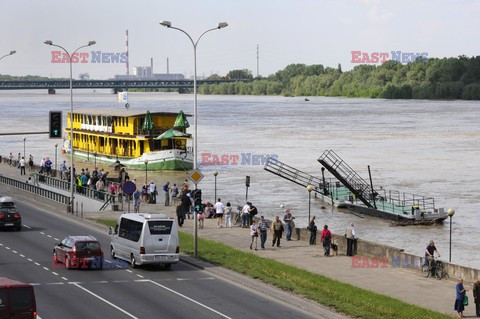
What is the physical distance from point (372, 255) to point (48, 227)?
17.4 metres

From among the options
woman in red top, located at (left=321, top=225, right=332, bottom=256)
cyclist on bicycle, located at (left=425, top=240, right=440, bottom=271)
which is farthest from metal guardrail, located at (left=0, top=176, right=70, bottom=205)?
cyclist on bicycle, located at (left=425, top=240, right=440, bottom=271)

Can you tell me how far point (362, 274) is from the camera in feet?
110

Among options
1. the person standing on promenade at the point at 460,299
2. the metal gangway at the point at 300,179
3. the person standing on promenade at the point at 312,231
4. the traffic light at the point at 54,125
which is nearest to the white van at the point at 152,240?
the person standing on promenade at the point at 312,231

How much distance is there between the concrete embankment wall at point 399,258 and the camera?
32625mm

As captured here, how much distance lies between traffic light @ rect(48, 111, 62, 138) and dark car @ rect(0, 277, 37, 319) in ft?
94.1

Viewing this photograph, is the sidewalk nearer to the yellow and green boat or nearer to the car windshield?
the car windshield

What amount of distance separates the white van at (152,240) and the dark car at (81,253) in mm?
1338

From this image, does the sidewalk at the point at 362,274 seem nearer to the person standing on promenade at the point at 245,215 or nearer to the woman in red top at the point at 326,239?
the woman in red top at the point at 326,239

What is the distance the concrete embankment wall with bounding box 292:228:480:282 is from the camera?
3262 cm

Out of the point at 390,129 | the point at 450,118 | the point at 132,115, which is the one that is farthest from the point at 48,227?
the point at 450,118

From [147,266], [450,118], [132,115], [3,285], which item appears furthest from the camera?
[450,118]

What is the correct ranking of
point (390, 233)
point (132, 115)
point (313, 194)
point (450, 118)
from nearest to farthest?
point (390, 233) → point (313, 194) → point (132, 115) → point (450, 118)

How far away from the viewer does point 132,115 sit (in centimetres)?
9481

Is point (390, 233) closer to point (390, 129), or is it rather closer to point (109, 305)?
point (109, 305)
